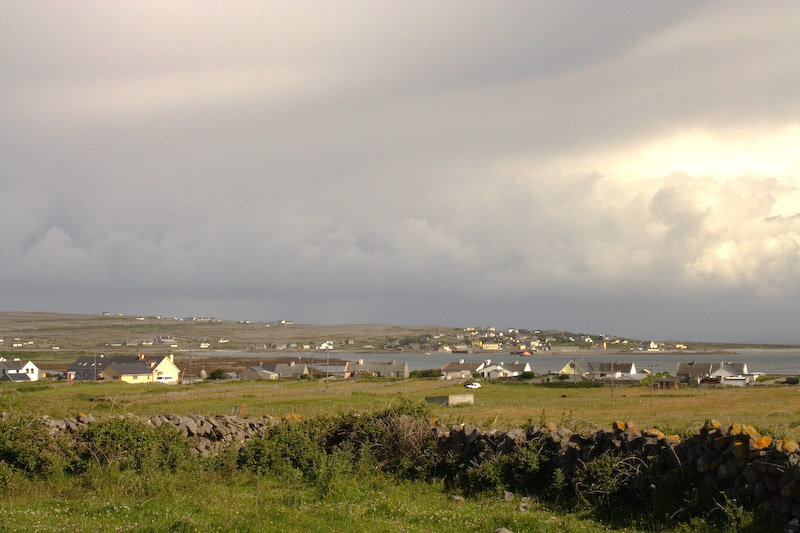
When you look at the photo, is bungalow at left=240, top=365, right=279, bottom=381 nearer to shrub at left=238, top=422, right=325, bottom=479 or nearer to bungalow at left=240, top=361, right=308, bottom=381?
bungalow at left=240, top=361, right=308, bottom=381

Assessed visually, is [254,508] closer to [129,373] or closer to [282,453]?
[282,453]

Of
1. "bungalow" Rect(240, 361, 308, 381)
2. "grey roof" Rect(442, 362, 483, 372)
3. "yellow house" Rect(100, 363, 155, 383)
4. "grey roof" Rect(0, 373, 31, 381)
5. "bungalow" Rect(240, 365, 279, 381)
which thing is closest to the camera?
"yellow house" Rect(100, 363, 155, 383)

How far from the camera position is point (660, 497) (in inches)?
534

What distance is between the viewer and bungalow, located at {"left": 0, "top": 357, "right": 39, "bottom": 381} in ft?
393

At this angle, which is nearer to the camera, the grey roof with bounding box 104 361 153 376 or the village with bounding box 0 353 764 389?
the village with bounding box 0 353 764 389

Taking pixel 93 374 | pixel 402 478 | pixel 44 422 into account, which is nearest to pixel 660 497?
pixel 402 478

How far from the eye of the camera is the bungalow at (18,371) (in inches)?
4717

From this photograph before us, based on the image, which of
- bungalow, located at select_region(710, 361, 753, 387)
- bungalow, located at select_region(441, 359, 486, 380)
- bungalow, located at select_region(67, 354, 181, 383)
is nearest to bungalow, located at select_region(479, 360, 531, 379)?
bungalow, located at select_region(441, 359, 486, 380)

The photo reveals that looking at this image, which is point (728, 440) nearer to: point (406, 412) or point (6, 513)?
point (406, 412)

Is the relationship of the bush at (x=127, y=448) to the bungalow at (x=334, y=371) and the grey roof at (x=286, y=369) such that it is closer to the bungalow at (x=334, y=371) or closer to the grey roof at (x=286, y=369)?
the bungalow at (x=334, y=371)

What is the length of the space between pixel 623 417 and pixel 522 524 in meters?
33.0

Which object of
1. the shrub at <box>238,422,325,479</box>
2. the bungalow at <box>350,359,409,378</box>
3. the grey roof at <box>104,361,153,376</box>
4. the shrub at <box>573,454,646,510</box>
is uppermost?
the shrub at <box>573,454,646,510</box>

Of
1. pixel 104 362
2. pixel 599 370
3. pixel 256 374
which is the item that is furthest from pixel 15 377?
pixel 599 370

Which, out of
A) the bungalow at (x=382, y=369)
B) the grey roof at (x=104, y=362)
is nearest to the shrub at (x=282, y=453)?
the grey roof at (x=104, y=362)
